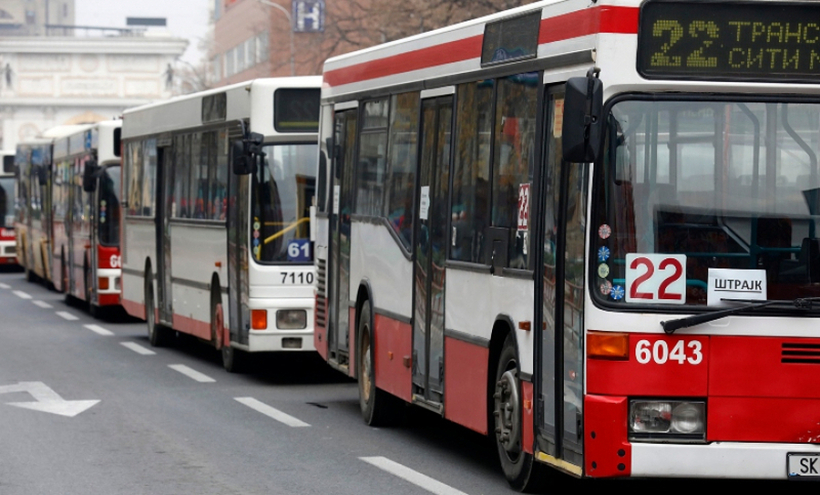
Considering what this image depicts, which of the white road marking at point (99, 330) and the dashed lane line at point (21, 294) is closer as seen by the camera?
the white road marking at point (99, 330)

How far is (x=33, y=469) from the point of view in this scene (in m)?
10.8

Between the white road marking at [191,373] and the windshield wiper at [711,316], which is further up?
the windshield wiper at [711,316]

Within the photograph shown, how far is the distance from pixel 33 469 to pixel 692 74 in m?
5.00

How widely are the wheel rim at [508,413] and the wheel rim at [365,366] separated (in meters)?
3.21

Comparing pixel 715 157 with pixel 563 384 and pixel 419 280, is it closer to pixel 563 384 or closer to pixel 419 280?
pixel 563 384

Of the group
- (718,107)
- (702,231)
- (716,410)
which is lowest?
(716,410)

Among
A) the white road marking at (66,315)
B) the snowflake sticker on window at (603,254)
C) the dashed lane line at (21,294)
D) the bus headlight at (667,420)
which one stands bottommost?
the dashed lane line at (21,294)

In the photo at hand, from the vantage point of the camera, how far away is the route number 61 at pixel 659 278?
8.11m

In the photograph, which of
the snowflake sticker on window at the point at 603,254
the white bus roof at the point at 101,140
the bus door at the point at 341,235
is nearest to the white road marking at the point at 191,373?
the bus door at the point at 341,235

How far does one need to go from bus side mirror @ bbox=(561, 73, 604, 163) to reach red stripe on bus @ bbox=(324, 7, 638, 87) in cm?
43

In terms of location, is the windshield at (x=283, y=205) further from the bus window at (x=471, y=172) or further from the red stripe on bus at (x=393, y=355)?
the bus window at (x=471, y=172)

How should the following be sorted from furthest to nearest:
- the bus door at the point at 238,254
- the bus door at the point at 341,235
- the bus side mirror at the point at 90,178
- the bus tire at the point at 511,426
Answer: the bus side mirror at the point at 90,178
the bus door at the point at 238,254
the bus door at the point at 341,235
the bus tire at the point at 511,426

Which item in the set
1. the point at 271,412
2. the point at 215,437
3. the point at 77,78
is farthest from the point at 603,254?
the point at 77,78

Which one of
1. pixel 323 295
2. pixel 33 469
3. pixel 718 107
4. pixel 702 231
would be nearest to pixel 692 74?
pixel 718 107
